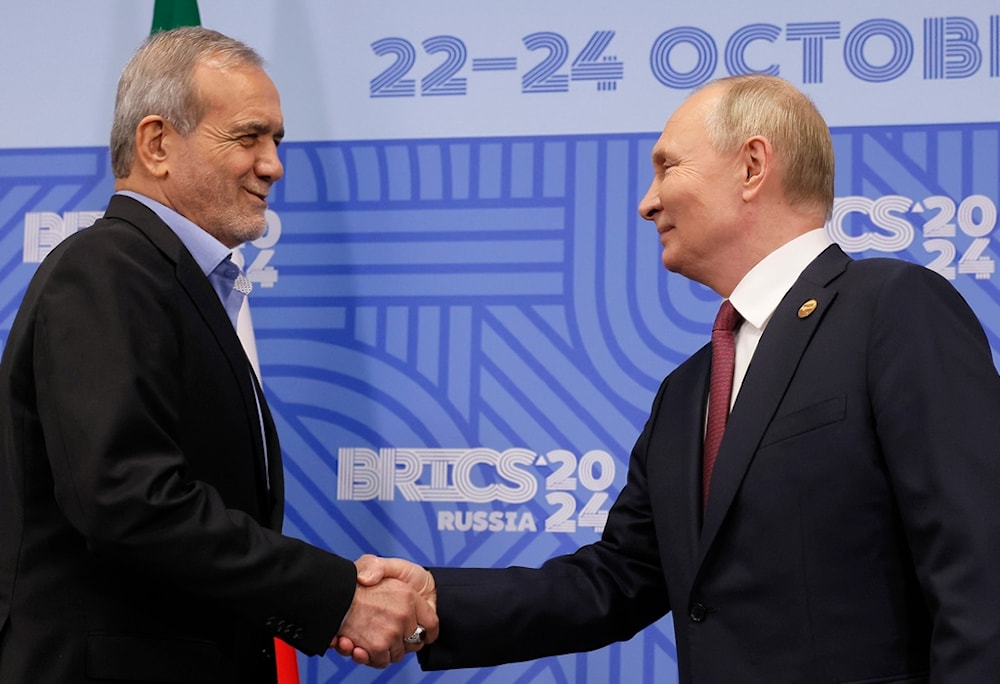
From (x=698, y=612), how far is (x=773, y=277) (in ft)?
1.96

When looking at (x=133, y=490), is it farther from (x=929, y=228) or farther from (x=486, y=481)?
(x=929, y=228)

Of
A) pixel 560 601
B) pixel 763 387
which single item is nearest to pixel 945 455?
pixel 763 387

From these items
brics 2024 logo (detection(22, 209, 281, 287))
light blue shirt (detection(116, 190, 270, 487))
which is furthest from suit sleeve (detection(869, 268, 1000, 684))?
brics 2024 logo (detection(22, 209, 281, 287))

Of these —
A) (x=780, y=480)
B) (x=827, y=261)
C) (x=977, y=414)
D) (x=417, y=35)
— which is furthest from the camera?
(x=417, y=35)

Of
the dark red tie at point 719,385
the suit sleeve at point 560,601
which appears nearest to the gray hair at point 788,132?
the dark red tie at point 719,385

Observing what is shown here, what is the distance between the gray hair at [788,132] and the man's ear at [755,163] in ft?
0.05

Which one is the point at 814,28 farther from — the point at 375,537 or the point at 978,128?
the point at 375,537

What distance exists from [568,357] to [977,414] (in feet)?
5.07

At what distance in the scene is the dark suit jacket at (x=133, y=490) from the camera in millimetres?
2059

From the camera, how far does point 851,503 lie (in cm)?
201

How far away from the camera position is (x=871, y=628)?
1.99 metres

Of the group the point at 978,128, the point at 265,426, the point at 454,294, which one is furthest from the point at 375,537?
the point at 978,128

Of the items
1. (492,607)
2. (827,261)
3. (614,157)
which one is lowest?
(492,607)

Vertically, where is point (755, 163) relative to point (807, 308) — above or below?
above
